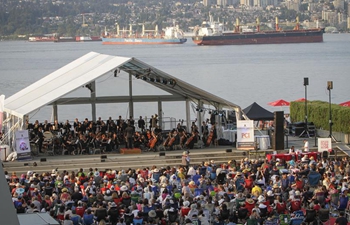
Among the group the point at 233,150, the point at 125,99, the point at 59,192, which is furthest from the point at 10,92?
the point at 59,192

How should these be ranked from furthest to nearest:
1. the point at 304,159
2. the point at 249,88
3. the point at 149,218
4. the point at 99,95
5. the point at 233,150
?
the point at 249,88
the point at 99,95
the point at 233,150
the point at 304,159
the point at 149,218

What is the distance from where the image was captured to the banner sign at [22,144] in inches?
942

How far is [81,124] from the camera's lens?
26312mm

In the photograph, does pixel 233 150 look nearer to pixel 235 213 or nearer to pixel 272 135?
pixel 272 135

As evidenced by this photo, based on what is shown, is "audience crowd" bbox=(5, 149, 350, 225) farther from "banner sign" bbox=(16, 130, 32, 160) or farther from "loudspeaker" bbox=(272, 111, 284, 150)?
"loudspeaker" bbox=(272, 111, 284, 150)

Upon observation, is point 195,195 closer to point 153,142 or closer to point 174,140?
point 153,142

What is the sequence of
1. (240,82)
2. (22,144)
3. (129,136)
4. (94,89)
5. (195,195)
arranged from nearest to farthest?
1. (195,195)
2. (22,144)
3. (129,136)
4. (94,89)
5. (240,82)

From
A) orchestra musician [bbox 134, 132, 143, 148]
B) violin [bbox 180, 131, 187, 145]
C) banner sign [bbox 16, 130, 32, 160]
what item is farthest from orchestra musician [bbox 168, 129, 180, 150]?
banner sign [bbox 16, 130, 32, 160]

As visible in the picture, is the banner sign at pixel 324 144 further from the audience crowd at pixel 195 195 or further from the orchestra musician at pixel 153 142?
the orchestra musician at pixel 153 142

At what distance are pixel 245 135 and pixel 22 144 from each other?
6.34 m

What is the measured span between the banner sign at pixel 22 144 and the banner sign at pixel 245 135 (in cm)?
600

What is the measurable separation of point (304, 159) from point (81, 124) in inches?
290

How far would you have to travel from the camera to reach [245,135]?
997 inches

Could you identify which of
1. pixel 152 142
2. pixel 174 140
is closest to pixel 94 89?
pixel 152 142
